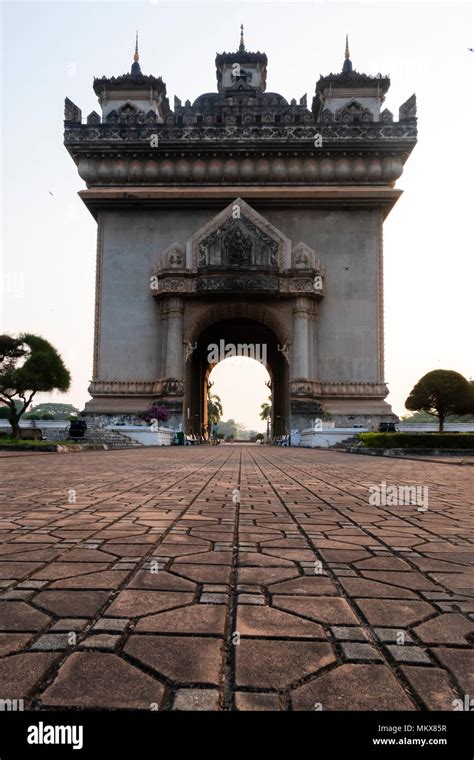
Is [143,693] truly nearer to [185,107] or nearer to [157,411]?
[157,411]

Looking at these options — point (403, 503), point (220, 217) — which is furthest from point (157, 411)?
point (403, 503)

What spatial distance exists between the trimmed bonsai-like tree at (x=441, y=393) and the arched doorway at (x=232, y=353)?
870 centimetres

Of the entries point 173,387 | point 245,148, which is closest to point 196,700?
point 173,387

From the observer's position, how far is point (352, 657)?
59.1 inches

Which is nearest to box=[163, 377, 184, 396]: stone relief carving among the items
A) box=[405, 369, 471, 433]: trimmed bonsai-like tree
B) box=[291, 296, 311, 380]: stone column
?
box=[291, 296, 311, 380]: stone column

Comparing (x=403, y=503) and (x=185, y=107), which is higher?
(x=185, y=107)

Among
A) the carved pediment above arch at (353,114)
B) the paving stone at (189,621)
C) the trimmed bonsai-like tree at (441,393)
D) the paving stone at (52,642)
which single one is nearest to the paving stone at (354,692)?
the paving stone at (189,621)

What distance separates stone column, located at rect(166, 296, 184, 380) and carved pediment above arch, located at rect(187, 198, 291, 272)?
90.2 inches

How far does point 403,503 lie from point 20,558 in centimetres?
348

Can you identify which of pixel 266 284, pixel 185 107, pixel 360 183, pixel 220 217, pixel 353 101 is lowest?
pixel 266 284

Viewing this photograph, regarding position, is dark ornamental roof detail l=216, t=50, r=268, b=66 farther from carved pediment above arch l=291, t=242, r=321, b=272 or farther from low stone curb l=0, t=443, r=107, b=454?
low stone curb l=0, t=443, r=107, b=454

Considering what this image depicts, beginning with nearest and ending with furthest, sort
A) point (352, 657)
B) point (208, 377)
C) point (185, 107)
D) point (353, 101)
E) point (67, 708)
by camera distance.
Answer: point (67, 708), point (352, 657), point (353, 101), point (185, 107), point (208, 377)

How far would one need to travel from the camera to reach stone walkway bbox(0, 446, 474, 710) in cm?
131

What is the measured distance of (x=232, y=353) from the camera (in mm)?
41156
